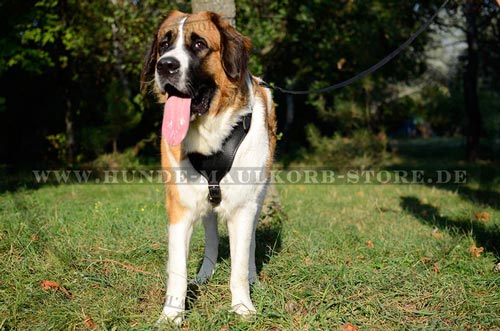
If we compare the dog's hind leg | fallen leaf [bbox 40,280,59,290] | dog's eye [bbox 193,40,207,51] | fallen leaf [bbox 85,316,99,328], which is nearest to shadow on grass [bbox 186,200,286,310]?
the dog's hind leg

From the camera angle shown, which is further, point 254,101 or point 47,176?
point 47,176

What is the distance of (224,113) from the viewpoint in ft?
9.49

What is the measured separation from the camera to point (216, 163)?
286cm

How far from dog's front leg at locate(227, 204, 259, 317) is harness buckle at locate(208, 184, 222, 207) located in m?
0.17

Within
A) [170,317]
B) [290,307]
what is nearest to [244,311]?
[290,307]

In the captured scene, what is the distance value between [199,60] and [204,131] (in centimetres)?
43

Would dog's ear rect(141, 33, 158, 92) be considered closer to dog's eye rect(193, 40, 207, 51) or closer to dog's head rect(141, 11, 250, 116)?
dog's head rect(141, 11, 250, 116)

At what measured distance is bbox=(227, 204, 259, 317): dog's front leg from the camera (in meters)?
2.92

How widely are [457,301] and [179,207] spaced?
6.13 ft

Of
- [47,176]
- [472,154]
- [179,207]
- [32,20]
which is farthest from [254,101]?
[472,154]

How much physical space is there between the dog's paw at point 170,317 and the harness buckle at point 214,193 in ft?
2.22

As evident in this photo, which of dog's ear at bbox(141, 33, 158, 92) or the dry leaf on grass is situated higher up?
dog's ear at bbox(141, 33, 158, 92)

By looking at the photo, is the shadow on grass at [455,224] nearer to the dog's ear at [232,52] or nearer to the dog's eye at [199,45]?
the dog's ear at [232,52]

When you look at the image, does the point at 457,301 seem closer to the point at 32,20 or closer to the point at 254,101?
the point at 254,101
